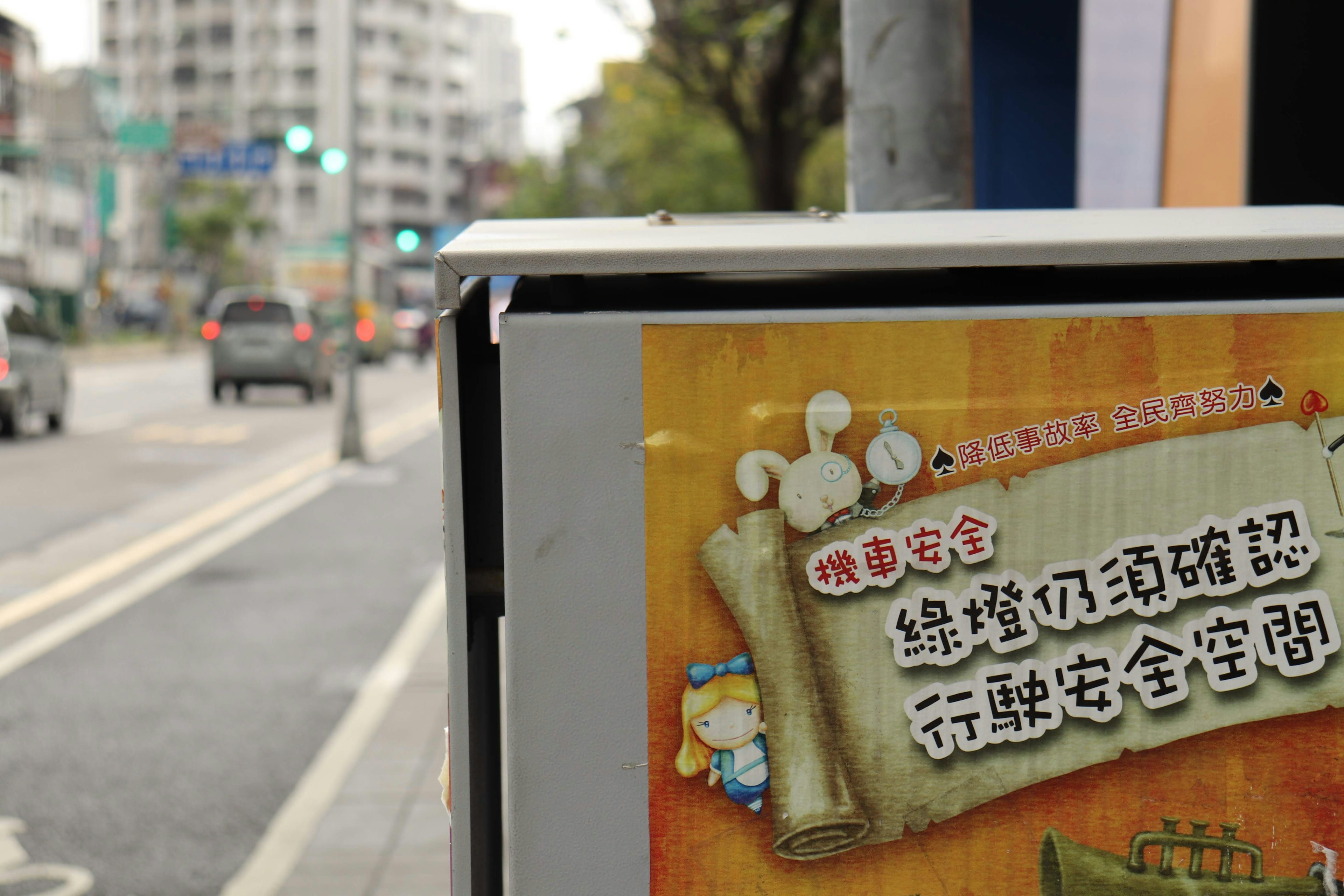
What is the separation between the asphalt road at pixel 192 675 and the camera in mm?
5242

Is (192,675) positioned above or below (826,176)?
below

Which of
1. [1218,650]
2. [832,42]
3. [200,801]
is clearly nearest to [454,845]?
[1218,650]

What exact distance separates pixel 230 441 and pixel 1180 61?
626 inches

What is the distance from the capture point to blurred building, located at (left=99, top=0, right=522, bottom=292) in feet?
339

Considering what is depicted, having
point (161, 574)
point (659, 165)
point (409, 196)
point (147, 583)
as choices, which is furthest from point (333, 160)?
point (409, 196)

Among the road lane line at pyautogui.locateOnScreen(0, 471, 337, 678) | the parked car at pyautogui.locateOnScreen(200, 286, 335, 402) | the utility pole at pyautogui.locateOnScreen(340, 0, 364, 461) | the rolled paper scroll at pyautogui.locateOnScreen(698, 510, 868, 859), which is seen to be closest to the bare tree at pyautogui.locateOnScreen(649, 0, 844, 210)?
the utility pole at pyautogui.locateOnScreen(340, 0, 364, 461)

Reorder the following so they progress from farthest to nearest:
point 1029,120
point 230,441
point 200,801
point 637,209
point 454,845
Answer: point 637,209, point 230,441, point 1029,120, point 200,801, point 454,845

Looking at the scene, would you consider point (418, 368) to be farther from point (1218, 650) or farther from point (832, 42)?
point (1218, 650)

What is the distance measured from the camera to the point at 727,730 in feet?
5.60

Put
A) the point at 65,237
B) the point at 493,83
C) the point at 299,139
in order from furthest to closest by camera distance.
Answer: the point at 493,83
the point at 65,237
the point at 299,139

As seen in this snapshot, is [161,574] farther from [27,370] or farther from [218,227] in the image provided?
[218,227]

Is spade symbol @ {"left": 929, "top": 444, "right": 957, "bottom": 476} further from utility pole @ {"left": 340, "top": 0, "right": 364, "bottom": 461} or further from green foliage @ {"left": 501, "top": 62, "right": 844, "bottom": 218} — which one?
green foliage @ {"left": 501, "top": 62, "right": 844, "bottom": 218}

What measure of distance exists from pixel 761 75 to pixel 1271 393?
14.1m

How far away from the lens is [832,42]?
12.8m
